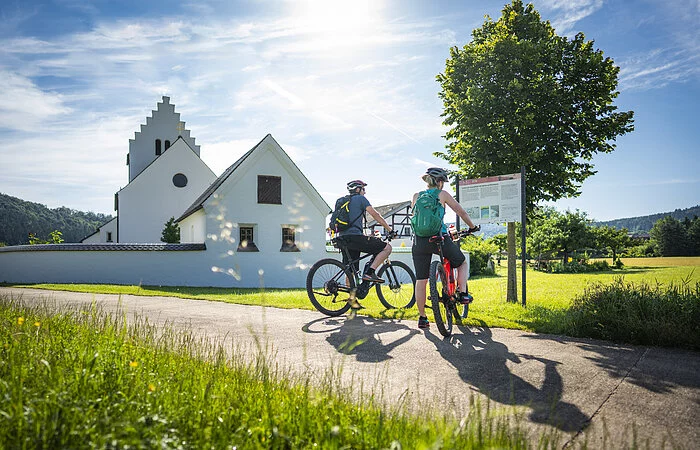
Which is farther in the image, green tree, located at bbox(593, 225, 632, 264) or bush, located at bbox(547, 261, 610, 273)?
green tree, located at bbox(593, 225, 632, 264)

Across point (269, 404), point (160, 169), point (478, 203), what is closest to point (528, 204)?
point (478, 203)

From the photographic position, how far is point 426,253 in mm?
5809

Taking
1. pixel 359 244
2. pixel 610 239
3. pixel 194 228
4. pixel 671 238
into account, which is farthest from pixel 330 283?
pixel 671 238

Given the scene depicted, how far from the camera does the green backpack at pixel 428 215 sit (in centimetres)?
580

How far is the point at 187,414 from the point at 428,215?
13.6 ft

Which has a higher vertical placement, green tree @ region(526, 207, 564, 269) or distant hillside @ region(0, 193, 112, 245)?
distant hillside @ region(0, 193, 112, 245)

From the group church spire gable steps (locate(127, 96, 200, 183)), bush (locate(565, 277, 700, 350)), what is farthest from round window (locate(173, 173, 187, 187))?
bush (locate(565, 277, 700, 350))

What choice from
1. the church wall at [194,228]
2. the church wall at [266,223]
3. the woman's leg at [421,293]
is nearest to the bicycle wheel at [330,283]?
the woman's leg at [421,293]

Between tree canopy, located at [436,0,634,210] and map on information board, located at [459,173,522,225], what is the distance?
0.48 metres

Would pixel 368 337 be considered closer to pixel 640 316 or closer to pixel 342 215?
pixel 342 215

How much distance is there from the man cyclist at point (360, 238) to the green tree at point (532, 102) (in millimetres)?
3397

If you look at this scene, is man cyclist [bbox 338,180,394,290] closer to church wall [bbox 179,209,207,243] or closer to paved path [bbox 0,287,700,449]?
paved path [bbox 0,287,700,449]

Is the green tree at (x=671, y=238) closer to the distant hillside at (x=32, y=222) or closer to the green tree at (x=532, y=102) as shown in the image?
the green tree at (x=532, y=102)

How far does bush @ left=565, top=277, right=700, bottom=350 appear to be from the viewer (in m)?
4.71
